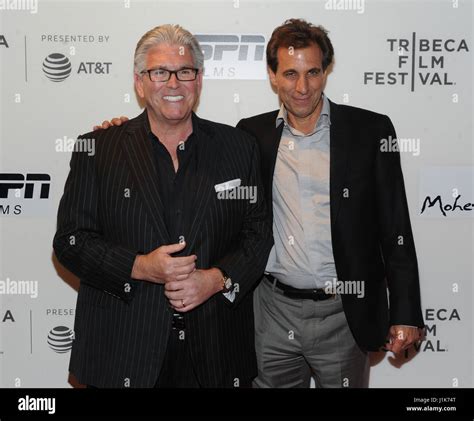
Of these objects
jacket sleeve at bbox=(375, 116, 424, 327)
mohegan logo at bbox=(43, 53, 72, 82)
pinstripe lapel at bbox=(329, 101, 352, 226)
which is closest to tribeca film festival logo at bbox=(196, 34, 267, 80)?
mohegan logo at bbox=(43, 53, 72, 82)

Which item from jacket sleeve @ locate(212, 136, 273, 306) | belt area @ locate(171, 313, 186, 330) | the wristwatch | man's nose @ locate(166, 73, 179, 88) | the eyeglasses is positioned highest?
the eyeglasses

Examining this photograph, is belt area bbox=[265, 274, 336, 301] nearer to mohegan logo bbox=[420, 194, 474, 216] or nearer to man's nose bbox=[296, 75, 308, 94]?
man's nose bbox=[296, 75, 308, 94]

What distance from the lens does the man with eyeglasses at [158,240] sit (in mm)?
2334

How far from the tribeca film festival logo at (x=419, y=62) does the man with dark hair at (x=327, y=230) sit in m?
0.69

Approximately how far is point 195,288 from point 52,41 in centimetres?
173

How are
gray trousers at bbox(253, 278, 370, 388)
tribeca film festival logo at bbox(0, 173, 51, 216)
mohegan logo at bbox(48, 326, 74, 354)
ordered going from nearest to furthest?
gray trousers at bbox(253, 278, 370, 388), tribeca film festival logo at bbox(0, 173, 51, 216), mohegan logo at bbox(48, 326, 74, 354)

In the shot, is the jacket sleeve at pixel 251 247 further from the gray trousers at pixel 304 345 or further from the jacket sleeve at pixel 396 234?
the jacket sleeve at pixel 396 234

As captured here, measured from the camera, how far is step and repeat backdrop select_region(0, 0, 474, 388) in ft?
10.6

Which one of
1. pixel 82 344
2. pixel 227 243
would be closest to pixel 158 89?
pixel 227 243

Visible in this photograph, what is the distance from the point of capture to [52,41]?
10.7 feet

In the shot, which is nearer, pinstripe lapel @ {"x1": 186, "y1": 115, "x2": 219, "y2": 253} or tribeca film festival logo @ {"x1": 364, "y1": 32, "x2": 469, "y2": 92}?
pinstripe lapel @ {"x1": 186, "y1": 115, "x2": 219, "y2": 253}

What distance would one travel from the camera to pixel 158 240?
91.9 inches

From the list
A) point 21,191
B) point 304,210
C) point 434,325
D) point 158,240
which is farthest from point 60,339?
point 434,325

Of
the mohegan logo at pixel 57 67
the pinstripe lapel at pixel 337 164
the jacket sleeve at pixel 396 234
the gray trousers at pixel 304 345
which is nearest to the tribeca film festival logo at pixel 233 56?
the mohegan logo at pixel 57 67
